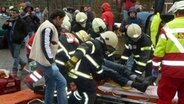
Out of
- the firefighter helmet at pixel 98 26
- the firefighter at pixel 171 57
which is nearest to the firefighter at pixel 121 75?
the firefighter helmet at pixel 98 26

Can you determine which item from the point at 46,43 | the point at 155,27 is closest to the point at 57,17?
the point at 46,43

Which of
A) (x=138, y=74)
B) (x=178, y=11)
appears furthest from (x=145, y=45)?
(x=178, y=11)

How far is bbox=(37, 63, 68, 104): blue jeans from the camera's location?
7.31 meters

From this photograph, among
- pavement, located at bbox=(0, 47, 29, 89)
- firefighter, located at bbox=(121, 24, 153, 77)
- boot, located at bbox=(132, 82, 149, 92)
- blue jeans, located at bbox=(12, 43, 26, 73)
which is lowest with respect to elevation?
pavement, located at bbox=(0, 47, 29, 89)

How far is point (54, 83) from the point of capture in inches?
296

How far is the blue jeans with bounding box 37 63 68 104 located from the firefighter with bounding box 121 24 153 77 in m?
1.73

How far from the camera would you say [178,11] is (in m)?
6.08

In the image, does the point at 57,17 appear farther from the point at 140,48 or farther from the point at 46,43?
the point at 140,48

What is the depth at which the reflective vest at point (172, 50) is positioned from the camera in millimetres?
5945

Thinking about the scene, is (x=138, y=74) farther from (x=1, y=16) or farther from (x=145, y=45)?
(x=1, y=16)

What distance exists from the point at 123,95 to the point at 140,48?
1263 millimetres

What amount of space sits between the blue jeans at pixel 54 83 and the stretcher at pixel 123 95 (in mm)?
791

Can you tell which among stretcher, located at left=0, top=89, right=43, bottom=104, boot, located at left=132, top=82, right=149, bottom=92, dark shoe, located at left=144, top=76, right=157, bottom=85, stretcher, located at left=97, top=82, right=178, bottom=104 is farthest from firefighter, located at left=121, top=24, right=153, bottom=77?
stretcher, located at left=0, top=89, right=43, bottom=104

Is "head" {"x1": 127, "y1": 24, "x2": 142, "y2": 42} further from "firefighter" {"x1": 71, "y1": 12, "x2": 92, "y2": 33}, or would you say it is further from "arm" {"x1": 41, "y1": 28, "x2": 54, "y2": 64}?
"arm" {"x1": 41, "y1": 28, "x2": 54, "y2": 64}
